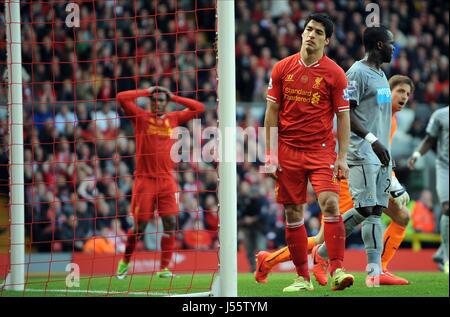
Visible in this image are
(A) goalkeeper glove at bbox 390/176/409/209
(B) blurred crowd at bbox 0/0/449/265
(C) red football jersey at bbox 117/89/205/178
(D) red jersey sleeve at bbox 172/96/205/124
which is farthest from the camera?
(B) blurred crowd at bbox 0/0/449/265

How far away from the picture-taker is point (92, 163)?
54.6ft

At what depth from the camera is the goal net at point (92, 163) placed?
10047mm

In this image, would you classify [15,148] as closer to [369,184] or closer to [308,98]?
[308,98]

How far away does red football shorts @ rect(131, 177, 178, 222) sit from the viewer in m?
12.0

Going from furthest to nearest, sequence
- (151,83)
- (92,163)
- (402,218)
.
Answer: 1. (151,83)
2. (92,163)
3. (402,218)

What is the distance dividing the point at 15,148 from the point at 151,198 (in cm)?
247

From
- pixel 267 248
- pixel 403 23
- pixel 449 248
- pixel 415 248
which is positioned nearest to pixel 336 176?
pixel 449 248

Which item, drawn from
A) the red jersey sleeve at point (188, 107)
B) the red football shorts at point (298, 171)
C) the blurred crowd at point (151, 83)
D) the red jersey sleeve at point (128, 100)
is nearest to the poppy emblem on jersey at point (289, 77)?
the red football shorts at point (298, 171)

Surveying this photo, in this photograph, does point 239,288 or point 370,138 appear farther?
point 239,288

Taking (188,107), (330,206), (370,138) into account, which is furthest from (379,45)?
(188,107)

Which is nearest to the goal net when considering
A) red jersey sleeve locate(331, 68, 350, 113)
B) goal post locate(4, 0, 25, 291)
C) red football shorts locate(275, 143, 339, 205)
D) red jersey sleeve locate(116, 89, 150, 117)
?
goal post locate(4, 0, 25, 291)

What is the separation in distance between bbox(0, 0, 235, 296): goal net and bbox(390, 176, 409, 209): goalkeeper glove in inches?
78.3

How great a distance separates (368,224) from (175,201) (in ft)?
12.0

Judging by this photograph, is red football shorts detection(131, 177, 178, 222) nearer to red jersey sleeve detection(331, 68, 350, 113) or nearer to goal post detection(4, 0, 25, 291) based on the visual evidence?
goal post detection(4, 0, 25, 291)
